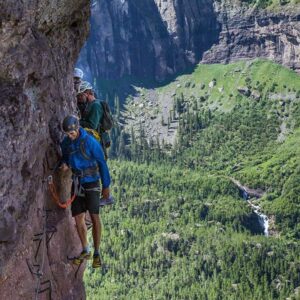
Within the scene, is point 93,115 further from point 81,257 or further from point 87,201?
point 81,257

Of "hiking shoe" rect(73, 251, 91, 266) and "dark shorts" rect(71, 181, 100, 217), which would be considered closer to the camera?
"dark shorts" rect(71, 181, 100, 217)

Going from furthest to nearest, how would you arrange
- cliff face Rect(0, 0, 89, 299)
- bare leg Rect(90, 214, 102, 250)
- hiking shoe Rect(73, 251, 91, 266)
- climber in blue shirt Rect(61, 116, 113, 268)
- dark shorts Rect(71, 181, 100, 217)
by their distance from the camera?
hiking shoe Rect(73, 251, 91, 266) → bare leg Rect(90, 214, 102, 250) → dark shorts Rect(71, 181, 100, 217) → climber in blue shirt Rect(61, 116, 113, 268) → cliff face Rect(0, 0, 89, 299)

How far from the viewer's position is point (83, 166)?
1864 cm

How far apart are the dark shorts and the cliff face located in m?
0.55

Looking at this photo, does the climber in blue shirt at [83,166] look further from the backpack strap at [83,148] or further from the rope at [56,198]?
the rope at [56,198]

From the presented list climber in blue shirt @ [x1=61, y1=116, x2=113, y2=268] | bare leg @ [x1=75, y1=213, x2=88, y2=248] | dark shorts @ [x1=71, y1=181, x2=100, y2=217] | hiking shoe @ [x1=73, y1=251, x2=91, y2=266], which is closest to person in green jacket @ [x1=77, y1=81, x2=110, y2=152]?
climber in blue shirt @ [x1=61, y1=116, x2=113, y2=268]

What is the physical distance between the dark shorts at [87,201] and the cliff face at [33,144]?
552mm

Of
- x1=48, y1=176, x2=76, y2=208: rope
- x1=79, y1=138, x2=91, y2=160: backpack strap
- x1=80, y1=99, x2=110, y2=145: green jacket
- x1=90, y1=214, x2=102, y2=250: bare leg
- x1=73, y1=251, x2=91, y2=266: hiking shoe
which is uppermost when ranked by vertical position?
x1=80, y1=99, x2=110, y2=145: green jacket

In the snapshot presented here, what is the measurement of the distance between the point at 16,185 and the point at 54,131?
3123mm

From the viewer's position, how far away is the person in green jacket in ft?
72.4

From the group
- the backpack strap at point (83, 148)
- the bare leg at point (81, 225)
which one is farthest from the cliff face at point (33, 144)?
the backpack strap at point (83, 148)

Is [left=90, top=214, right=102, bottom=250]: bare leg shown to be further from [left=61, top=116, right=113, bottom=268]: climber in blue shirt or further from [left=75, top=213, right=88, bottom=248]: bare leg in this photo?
[left=75, top=213, right=88, bottom=248]: bare leg

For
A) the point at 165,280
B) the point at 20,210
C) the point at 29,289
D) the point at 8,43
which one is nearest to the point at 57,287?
the point at 29,289

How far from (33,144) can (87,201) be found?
2.68 metres
